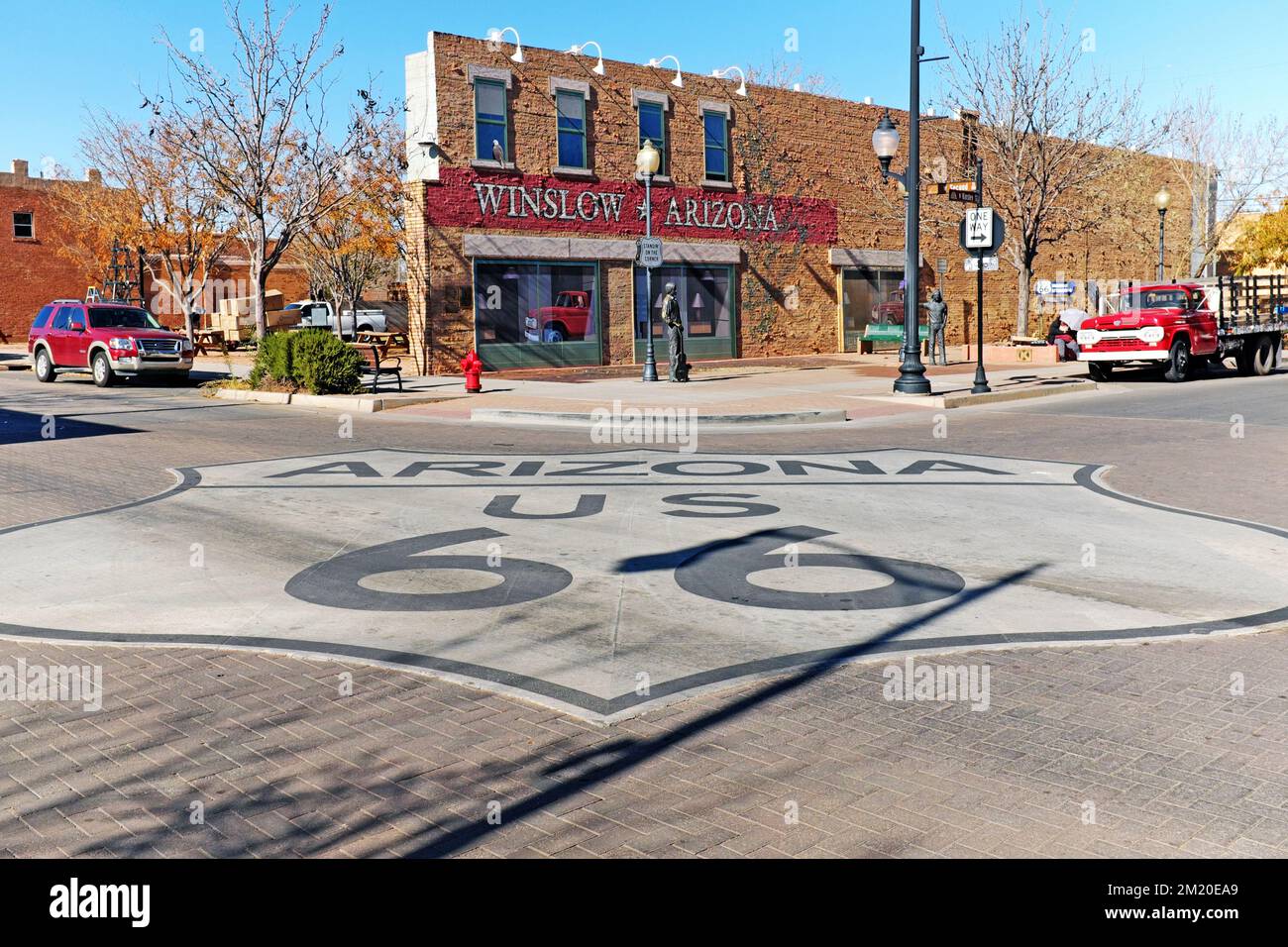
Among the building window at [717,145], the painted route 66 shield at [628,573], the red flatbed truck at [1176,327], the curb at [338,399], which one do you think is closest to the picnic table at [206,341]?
the building window at [717,145]

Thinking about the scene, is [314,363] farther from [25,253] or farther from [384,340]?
[25,253]

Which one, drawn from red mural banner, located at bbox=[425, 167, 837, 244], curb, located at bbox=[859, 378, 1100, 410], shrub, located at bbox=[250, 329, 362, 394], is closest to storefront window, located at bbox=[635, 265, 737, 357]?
red mural banner, located at bbox=[425, 167, 837, 244]

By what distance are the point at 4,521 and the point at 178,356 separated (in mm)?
18110

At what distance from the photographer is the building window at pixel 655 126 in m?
33.1

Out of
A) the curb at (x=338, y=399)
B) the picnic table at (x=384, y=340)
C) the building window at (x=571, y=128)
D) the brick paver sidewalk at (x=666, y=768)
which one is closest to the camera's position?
the brick paver sidewalk at (x=666, y=768)

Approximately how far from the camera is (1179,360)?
1024 inches

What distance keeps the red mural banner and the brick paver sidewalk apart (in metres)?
24.9

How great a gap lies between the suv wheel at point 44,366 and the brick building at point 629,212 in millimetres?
8584

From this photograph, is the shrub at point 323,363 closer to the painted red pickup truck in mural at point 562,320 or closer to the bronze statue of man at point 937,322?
the painted red pickup truck in mural at point 562,320

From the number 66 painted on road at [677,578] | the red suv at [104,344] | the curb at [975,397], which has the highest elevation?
the red suv at [104,344]

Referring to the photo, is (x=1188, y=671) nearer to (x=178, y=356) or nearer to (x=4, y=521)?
(x=4, y=521)
